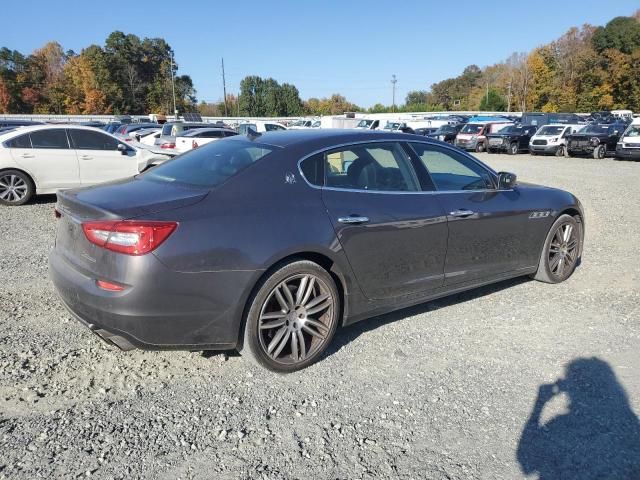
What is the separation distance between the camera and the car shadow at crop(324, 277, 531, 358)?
163 inches

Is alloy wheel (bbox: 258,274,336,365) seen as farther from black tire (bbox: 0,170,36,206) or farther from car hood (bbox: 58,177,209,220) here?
black tire (bbox: 0,170,36,206)

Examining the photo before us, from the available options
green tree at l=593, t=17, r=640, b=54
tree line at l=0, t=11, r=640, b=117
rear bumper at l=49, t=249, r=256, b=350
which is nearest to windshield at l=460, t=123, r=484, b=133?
rear bumper at l=49, t=249, r=256, b=350

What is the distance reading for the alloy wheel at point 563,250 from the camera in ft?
18.0

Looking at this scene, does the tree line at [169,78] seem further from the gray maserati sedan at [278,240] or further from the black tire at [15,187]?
the gray maserati sedan at [278,240]

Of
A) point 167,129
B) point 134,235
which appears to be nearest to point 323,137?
point 134,235

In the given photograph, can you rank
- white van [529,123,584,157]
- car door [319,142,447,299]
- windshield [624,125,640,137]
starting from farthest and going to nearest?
1. white van [529,123,584,157]
2. windshield [624,125,640,137]
3. car door [319,142,447,299]

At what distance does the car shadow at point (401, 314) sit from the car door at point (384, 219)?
47 centimetres

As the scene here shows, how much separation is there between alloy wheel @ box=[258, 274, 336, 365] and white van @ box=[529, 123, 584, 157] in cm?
2715

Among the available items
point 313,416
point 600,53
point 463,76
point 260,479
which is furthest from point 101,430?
point 463,76

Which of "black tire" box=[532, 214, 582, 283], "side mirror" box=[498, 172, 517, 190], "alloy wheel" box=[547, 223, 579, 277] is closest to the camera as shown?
"side mirror" box=[498, 172, 517, 190]

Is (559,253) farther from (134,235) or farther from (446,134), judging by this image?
(446,134)

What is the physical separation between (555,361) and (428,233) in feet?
4.29

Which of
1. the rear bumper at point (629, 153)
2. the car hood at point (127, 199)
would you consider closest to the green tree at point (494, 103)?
the rear bumper at point (629, 153)

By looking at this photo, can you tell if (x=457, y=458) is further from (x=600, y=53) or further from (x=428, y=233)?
(x=600, y=53)
